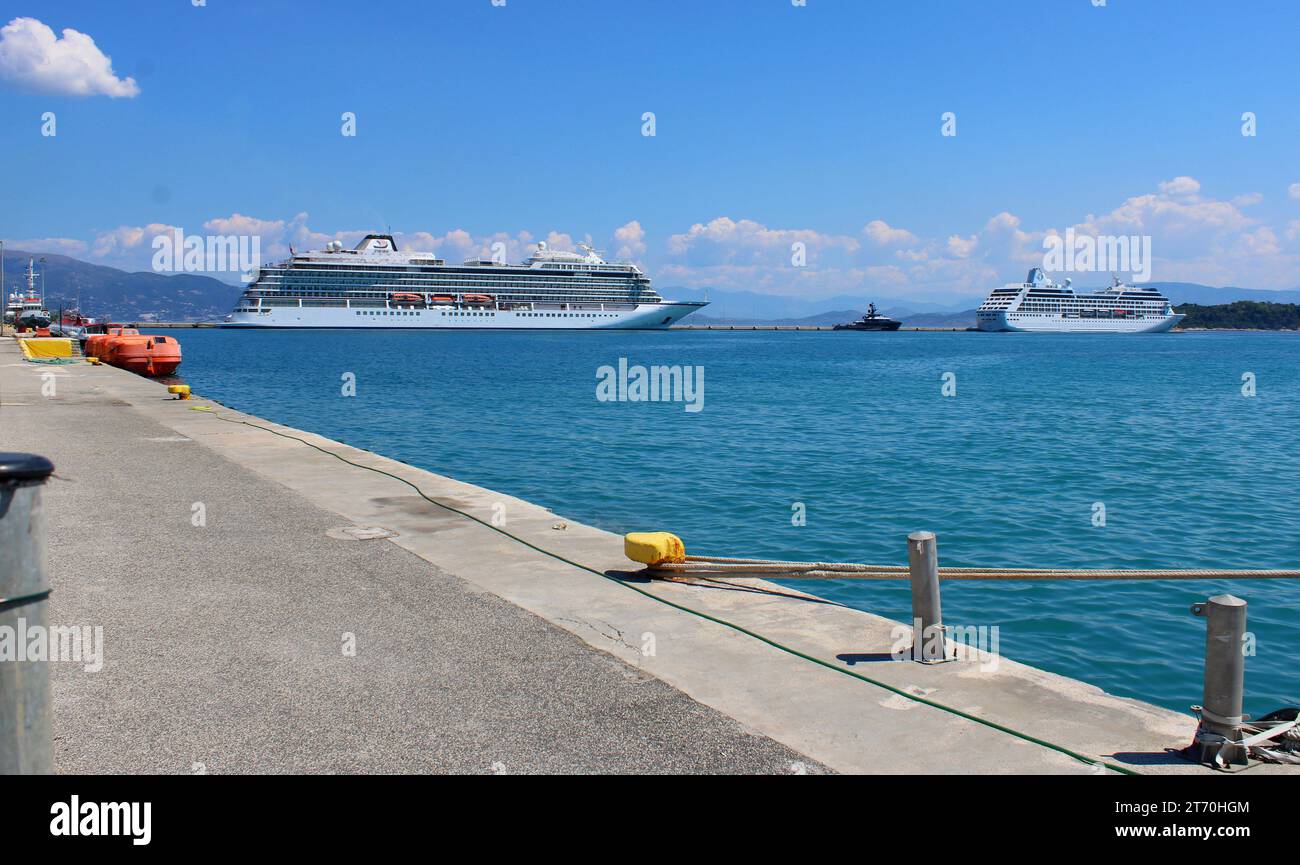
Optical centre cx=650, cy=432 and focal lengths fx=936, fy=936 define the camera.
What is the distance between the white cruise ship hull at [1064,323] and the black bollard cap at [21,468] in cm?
17063

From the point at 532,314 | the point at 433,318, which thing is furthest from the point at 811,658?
the point at 532,314

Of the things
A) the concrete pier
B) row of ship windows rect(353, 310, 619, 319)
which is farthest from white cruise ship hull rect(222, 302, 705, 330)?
the concrete pier

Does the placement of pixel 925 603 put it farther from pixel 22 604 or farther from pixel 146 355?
pixel 146 355

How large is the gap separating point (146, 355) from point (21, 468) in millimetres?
40388

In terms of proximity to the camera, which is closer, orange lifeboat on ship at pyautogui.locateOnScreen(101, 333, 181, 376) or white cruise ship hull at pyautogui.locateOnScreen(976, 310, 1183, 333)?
orange lifeboat on ship at pyautogui.locateOnScreen(101, 333, 181, 376)

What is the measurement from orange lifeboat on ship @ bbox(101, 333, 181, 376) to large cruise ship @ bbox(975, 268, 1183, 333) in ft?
479

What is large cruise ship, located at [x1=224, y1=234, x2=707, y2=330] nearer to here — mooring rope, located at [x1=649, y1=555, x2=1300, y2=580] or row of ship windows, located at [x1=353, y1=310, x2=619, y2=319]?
row of ship windows, located at [x1=353, y1=310, x2=619, y2=319]

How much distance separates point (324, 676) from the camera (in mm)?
5441

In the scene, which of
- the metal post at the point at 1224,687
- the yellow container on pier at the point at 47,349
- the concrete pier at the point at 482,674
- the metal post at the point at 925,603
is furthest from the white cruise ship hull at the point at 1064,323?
the metal post at the point at 1224,687

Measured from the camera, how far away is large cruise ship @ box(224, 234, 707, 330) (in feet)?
406

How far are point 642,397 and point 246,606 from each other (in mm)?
33720
